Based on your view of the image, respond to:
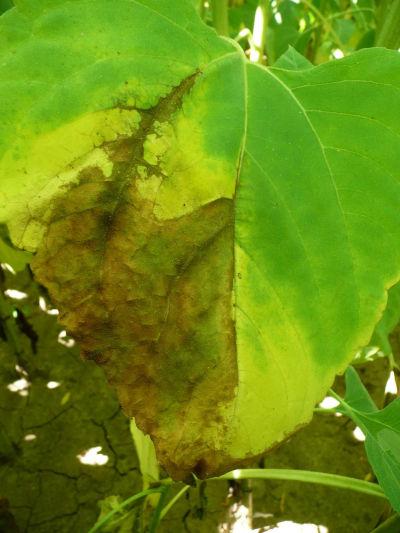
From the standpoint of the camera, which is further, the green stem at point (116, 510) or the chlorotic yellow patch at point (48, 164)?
the green stem at point (116, 510)

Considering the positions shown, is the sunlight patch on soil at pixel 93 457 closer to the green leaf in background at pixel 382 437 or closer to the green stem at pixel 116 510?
the green stem at pixel 116 510

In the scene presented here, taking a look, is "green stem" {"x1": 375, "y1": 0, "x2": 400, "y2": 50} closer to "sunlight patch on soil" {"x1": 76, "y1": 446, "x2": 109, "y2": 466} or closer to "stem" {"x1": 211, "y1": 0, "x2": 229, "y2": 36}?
"stem" {"x1": 211, "y1": 0, "x2": 229, "y2": 36}

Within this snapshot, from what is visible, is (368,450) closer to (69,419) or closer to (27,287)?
(69,419)

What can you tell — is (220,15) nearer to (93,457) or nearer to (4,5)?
(4,5)

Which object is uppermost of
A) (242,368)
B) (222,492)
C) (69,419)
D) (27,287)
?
(242,368)

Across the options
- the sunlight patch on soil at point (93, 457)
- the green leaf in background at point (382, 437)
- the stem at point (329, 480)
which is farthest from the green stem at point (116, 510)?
the sunlight patch on soil at point (93, 457)

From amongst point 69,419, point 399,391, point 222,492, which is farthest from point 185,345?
point 69,419

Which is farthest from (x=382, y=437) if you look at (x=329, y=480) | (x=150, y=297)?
(x=150, y=297)
